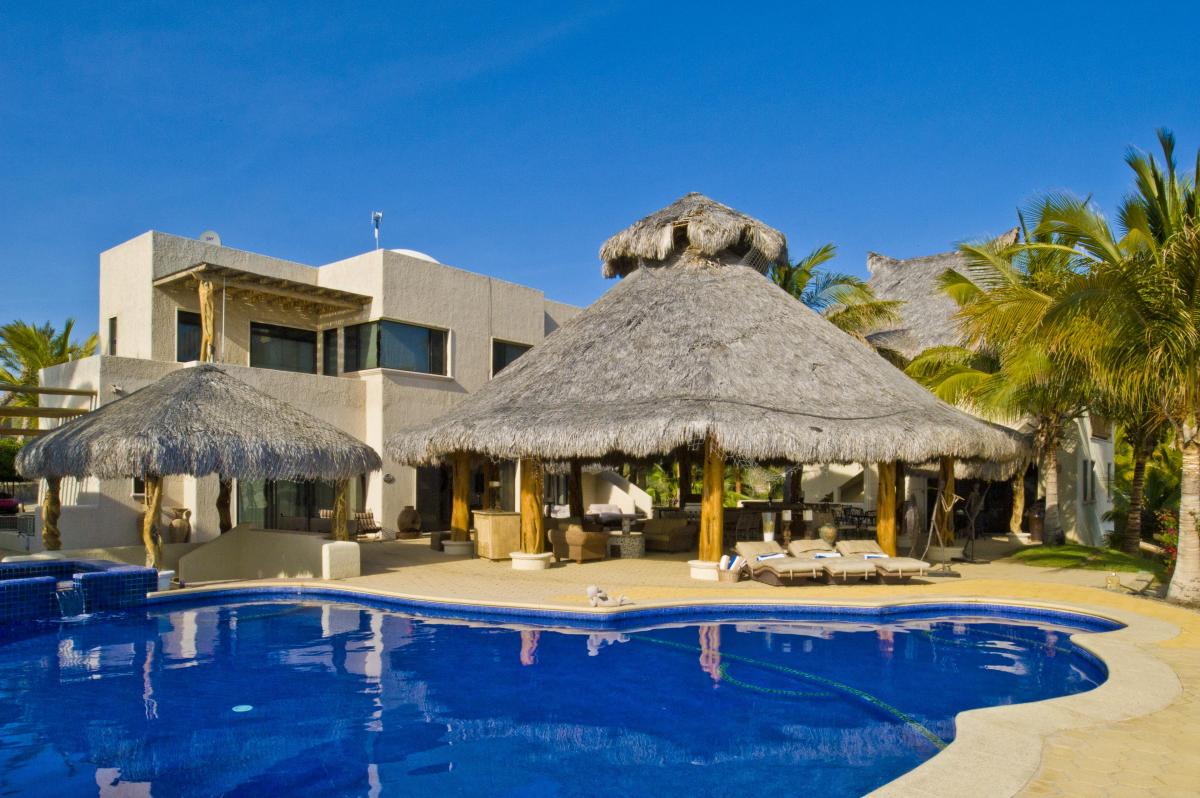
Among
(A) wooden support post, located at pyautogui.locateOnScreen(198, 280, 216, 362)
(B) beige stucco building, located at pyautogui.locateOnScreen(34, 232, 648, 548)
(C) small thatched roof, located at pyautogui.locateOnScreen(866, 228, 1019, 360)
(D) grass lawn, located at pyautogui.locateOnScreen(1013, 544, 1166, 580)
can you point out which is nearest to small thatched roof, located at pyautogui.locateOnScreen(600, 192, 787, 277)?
(B) beige stucco building, located at pyautogui.locateOnScreen(34, 232, 648, 548)

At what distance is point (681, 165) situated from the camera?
23.4 metres

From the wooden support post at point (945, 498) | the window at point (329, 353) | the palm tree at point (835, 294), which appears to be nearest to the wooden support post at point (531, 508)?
the wooden support post at point (945, 498)

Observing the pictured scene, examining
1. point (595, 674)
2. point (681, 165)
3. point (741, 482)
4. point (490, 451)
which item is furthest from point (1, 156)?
point (741, 482)

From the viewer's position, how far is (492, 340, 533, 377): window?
74.0 ft

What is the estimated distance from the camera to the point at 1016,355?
1480 centimetres

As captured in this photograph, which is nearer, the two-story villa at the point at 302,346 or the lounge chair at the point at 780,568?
the lounge chair at the point at 780,568

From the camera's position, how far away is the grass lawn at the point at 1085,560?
49.6 ft

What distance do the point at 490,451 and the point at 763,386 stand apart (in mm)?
4572

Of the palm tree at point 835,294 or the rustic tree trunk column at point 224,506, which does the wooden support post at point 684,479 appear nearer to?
the palm tree at point 835,294

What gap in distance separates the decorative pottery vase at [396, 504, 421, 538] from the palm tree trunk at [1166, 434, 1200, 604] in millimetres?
14420

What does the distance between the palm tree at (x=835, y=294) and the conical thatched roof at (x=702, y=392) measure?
4.57 m

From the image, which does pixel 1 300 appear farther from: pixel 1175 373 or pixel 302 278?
pixel 1175 373

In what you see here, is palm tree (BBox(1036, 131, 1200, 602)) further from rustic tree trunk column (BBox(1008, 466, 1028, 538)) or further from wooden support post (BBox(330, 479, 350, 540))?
rustic tree trunk column (BBox(1008, 466, 1028, 538))

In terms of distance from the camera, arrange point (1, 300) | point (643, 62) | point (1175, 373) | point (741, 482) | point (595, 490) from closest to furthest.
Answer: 1. point (1175, 373)
2. point (643, 62)
3. point (595, 490)
4. point (1, 300)
5. point (741, 482)
